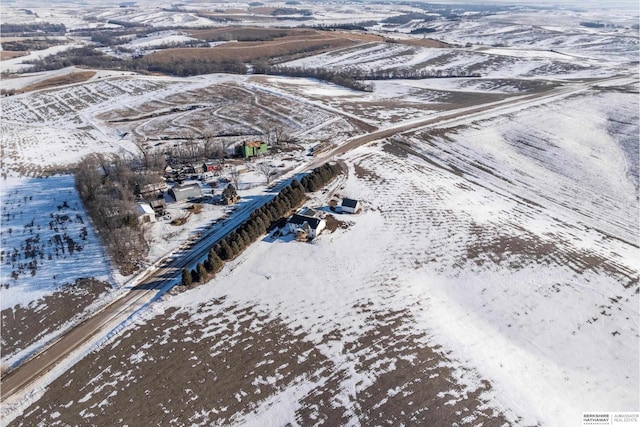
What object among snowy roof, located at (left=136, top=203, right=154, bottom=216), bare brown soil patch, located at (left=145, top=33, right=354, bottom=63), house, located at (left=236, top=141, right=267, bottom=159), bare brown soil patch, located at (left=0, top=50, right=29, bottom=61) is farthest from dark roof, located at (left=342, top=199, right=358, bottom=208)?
bare brown soil patch, located at (left=0, top=50, right=29, bottom=61)

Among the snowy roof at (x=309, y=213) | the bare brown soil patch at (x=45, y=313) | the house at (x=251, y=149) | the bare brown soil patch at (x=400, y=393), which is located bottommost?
the bare brown soil patch at (x=400, y=393)

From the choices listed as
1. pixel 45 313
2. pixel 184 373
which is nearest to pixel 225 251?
pixel 184 373

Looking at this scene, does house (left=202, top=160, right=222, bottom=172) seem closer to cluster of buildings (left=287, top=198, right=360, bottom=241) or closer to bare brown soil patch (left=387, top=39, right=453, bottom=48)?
cluster of buildings (left=287, top=198, right=360, bottom=241)

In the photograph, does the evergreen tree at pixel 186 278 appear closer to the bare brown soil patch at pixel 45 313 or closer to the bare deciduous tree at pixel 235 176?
the bare brown soil patch at pixel 45 313

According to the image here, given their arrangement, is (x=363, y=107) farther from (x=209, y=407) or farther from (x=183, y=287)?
(x=209, y=407)

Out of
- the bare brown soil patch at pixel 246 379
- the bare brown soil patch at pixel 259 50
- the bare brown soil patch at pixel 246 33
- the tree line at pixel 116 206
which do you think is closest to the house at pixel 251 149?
the tree line at pixel 116 206

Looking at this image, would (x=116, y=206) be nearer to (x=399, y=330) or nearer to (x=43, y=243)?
(x=43, y=243)

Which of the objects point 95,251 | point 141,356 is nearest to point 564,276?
point 141,356
